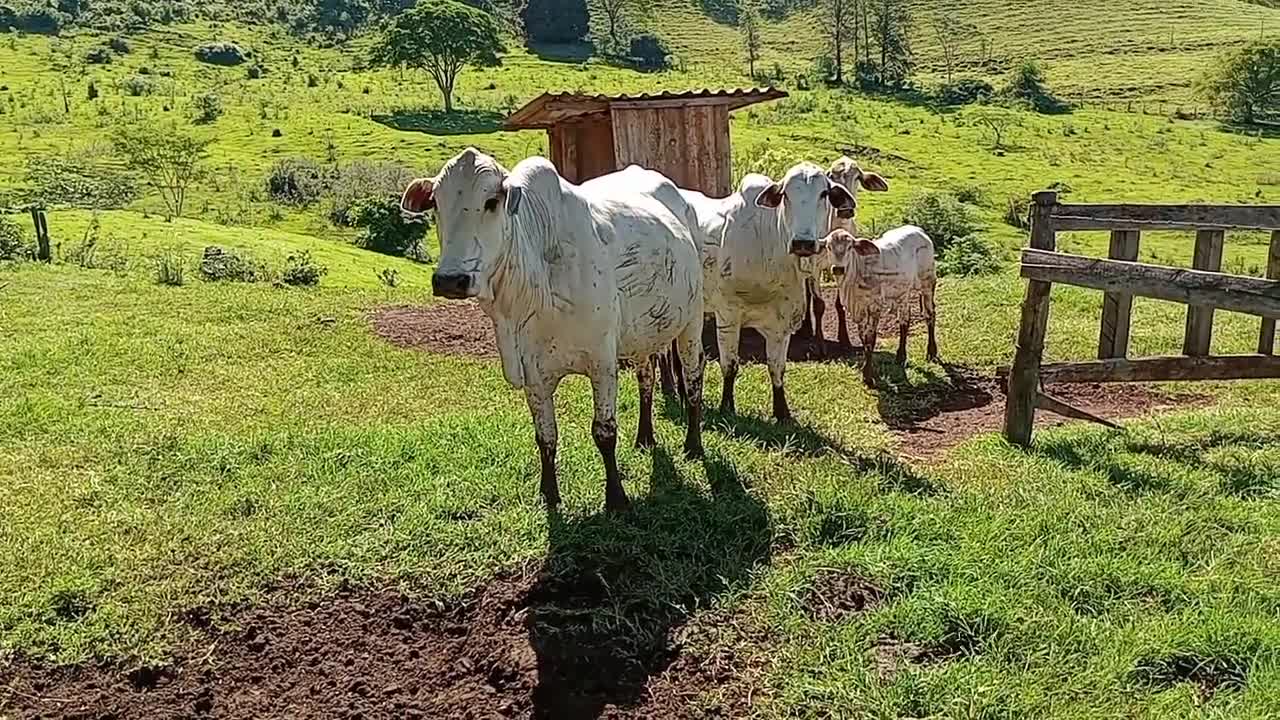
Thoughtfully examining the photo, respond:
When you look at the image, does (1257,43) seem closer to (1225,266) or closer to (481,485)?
(1225,266)

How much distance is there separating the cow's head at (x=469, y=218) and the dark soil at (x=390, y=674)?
168cm

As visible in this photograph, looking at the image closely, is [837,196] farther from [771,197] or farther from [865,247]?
[865,247]

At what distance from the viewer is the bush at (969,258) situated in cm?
2070

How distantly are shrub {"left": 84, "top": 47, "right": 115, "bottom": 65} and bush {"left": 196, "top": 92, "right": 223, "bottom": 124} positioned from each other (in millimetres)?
16875

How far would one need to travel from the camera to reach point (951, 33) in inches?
3733

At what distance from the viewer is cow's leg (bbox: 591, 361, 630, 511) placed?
236 inches

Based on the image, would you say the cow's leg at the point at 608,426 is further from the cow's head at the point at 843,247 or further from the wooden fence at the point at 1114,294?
the cow's head at the point at 843,247

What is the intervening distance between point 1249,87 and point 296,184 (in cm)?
5231

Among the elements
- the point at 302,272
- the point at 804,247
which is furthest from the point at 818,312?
the point at 302,272

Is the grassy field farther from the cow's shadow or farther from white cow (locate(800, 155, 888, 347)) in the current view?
white cow (locate(800, 155, 888, 347))

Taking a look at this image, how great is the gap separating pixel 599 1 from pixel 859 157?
66.6 metres

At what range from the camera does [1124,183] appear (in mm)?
38375

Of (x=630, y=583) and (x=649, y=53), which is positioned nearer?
(x=630, y=583)

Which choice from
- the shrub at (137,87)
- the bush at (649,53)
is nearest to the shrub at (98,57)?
the shrub at (137,87)
